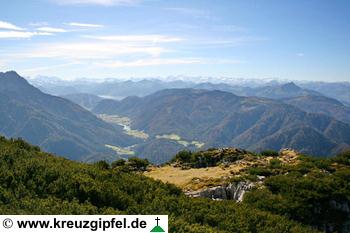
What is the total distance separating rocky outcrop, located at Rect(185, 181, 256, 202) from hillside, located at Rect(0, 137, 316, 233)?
5.35 m

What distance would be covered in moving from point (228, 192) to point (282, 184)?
17.4 feet

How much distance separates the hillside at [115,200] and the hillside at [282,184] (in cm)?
399

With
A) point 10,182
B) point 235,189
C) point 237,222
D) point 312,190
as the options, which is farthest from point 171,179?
point 10,182

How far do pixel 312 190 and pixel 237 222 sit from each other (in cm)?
1275

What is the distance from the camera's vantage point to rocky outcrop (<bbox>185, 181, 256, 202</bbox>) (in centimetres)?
3944

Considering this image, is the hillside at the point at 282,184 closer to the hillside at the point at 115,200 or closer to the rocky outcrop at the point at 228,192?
the rocky outcrop at the point at 228,192

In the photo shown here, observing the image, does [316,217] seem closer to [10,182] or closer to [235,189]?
[235,189]

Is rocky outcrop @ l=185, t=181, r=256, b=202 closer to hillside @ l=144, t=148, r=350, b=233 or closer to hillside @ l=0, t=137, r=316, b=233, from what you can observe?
hillside @ l=144, t=148, r=350, b=233

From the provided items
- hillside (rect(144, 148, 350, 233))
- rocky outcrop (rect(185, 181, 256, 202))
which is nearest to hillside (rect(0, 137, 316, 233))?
hillside (rect(144, 148, 350, 233))

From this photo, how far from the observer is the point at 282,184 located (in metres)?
39.0

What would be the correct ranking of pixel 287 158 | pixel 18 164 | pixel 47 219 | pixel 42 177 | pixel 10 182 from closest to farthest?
1. pixel 47 219
2. pixel 10 182
3. pixel 42 177
4. pixel 18 164
5. pixel 287 158

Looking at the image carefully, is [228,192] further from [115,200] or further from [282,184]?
[115,200]

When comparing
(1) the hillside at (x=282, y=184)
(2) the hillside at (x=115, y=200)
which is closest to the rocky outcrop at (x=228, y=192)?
(1) the hillside at (x=282, y=184)

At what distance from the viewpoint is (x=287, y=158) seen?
53.2m
